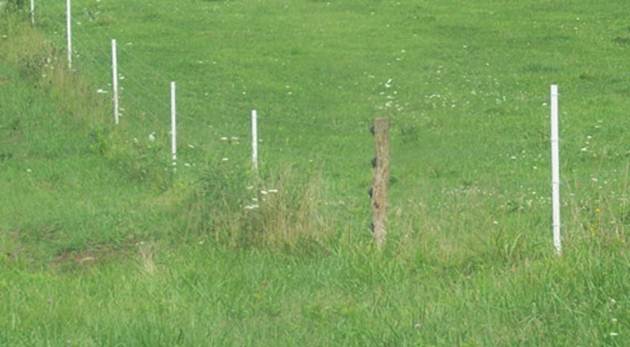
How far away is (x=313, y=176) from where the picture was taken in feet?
37.2

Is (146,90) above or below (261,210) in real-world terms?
below

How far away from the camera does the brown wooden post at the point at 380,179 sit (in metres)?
10.2

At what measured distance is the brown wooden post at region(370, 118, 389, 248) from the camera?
10180 mm

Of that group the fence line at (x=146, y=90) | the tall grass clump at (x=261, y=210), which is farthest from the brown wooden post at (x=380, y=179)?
the fence line at (x=146, y=90)

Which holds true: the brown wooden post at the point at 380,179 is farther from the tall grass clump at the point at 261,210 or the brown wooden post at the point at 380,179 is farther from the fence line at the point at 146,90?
the fence line at the point at 146,90

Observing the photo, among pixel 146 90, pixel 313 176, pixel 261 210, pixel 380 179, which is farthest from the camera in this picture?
pixel 146 90

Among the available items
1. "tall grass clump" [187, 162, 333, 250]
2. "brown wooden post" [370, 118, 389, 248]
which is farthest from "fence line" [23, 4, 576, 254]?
"brown wooden post" [370, 118, 389, 248]

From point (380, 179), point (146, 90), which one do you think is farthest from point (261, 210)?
point (146, 90)

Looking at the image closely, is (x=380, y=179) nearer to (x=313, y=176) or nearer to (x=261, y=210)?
(x=261, y=210)

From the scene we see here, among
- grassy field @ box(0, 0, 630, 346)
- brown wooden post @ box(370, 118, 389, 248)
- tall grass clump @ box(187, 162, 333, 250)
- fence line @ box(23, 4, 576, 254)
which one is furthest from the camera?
fence line @ box(23, 4, 576, 254)

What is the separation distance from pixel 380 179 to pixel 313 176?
1.18 m

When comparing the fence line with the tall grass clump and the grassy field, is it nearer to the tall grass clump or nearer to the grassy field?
the grassy field

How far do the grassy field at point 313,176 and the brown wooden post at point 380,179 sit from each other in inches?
5.9

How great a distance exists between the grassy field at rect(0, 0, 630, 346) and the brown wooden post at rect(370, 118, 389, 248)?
149 mm
